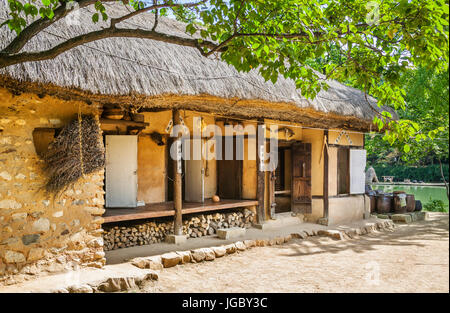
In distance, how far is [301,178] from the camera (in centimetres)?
866

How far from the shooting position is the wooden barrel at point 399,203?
10547 millimetres

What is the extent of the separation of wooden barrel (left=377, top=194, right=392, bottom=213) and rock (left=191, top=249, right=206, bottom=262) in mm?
6768

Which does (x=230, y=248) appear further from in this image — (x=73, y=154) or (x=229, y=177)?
(x=73, y=154)

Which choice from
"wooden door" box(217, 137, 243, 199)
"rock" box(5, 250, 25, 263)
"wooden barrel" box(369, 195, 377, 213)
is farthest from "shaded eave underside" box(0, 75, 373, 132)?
"wooden barrel" box(369, 195, 377, 213)

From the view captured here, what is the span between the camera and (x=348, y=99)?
8664 millimetres

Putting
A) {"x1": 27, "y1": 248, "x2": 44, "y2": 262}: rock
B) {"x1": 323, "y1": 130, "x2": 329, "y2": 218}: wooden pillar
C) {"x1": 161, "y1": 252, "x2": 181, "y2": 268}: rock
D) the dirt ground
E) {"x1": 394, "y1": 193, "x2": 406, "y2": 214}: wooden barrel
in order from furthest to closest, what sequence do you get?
{"x1": 394, "y1": 193, "x2": 406, "y2": 214}: wooden barrel < {"x1": 323, "y1": 130, "x2": 329, "y2": 218}: wooden pillar < {"x1": 161, "y1": 252, "x2": 181, "y2": 268}: rock < the dirt ground < {"x1": 27, "y1": 248, "x2": 44, "y2": 262}: rock

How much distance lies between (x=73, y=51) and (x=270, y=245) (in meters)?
4.54

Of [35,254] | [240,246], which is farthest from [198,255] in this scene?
[35,254]

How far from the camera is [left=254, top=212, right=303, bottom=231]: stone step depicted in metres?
7.70

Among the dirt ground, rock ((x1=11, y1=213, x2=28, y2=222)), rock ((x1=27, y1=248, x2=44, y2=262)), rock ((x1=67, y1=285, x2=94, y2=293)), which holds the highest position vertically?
rock ((x1=11, y1=213, x2=28, y2=222))

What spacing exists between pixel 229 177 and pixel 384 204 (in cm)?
505

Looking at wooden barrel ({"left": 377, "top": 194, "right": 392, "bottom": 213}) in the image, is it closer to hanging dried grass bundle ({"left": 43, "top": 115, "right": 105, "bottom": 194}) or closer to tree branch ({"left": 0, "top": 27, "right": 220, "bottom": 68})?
hanging dried grass bundle ({"left": 43, "top": 115, "right": 105, "bottom": 194})
